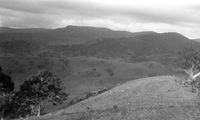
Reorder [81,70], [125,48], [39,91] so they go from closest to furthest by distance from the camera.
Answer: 1. [39,91]
2. [81,70]
3. [125,48]

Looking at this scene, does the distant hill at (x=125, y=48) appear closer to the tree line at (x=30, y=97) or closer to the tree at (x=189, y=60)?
the tree at (x=189, y=60)

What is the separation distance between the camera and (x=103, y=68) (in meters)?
101

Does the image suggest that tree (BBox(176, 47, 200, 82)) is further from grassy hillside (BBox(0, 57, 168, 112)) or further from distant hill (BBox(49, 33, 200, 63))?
distant hill (BBox(49, 33, 200, 63))

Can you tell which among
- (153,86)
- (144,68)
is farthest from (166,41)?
(153,86)

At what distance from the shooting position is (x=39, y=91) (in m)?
36.3

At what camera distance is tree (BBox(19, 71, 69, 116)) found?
3662 cm

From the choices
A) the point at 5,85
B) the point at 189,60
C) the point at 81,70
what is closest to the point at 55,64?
the point at 81,70

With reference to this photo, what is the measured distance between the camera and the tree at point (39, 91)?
1442 inches

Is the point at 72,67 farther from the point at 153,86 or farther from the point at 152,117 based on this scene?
the point at 152,117

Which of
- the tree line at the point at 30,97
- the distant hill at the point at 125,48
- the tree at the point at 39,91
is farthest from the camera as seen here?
the distant hill at the point at 125,48

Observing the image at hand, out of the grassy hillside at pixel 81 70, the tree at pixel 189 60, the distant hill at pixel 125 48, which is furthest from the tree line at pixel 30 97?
the distant hill at pixel 125 48

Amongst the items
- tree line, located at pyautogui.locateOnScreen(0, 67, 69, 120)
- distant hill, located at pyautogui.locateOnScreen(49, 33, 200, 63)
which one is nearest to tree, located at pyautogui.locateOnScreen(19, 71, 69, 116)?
tree line, located at pyautogui.locateOnScreen(0, 67, 69, 120)

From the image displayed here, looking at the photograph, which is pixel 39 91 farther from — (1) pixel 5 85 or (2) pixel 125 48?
(2) pixel 125 48

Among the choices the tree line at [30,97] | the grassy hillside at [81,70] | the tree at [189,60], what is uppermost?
the tree at [189,60]
